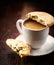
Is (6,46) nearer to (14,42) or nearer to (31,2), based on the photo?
(14,42)

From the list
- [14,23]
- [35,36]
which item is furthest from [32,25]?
[14,23]

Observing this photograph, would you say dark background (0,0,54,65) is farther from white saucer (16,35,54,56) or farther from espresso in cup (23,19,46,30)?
espresso in cup (23,19,46,30)

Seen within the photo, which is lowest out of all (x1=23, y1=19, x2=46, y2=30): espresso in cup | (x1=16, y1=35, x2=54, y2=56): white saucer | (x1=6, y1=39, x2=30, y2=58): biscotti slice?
(x1=16, y1=35, x2=54, y2=56): white saucer

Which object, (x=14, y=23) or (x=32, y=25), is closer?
(x=32, y=25)

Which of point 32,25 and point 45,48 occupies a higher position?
point 32,25

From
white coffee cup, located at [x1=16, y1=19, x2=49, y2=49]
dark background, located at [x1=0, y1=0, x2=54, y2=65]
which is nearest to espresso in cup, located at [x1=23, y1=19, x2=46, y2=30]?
white coffee cup, located at [x1=16, y1=19, x2=49, y2=49]

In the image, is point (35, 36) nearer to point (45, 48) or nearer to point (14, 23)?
point (45, 48)
